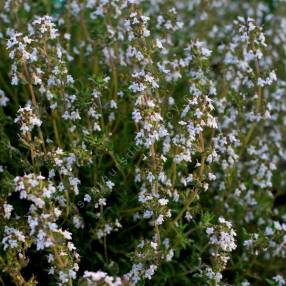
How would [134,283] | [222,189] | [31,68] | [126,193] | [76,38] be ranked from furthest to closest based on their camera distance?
[76,38] → [222,189] → [126,193] → [31,68] → [134,283]

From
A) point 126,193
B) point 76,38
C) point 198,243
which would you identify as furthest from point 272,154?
point 76,38

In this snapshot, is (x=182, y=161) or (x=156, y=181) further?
(x=182, y=161)

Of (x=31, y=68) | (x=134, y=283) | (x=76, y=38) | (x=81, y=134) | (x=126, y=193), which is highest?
(x=76, y=38)

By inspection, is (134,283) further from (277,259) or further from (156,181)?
(277,259)

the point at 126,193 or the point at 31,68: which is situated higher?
the point at 31,68

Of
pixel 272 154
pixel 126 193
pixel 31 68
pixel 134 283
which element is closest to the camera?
pixel 134 283

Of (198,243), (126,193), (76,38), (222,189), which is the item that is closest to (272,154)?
(222,189)

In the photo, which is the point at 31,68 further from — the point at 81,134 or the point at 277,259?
the point at 277,259
